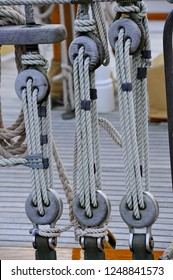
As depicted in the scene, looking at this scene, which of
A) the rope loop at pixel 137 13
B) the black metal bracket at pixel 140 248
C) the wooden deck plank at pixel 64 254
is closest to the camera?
the rope loop at pixel 137 13

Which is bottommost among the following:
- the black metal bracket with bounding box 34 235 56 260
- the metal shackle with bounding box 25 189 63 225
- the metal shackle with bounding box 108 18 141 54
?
the black metal bracket with bounding box 34 235 56 260

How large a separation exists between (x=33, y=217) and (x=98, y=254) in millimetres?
192

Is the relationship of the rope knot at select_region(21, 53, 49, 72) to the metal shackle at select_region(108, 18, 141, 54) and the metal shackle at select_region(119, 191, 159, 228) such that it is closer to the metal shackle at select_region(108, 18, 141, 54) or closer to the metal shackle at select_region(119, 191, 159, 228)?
the metal shackle at select_region(108, 18, 141, 54)

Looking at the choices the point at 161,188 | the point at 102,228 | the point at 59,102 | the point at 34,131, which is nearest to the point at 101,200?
the point at 102,228

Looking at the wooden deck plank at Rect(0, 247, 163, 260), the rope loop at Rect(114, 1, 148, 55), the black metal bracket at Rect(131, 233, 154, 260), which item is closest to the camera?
the rope loop at Rect(114, 1, 148, 55)

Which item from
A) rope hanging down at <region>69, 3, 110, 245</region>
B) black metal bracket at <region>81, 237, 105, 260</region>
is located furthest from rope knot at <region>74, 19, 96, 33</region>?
black metal bracket at <region>81, 237, 105, 260</region>

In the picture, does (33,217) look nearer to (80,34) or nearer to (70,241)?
(80,34)

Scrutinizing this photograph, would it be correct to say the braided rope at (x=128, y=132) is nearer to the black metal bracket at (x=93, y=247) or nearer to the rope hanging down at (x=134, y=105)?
the rope hanging down at (x=134, y=105)

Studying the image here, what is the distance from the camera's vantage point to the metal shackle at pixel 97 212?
194 cm

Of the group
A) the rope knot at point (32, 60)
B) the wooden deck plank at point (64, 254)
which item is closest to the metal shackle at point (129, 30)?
the rope knot at point (32, 60)

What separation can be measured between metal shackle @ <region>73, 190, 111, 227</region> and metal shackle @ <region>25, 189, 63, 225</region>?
5 cm

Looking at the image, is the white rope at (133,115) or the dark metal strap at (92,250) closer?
the white rope at (133,115)

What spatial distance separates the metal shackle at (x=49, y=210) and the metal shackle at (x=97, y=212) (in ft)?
0.17

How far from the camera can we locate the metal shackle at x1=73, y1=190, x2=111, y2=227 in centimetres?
194
